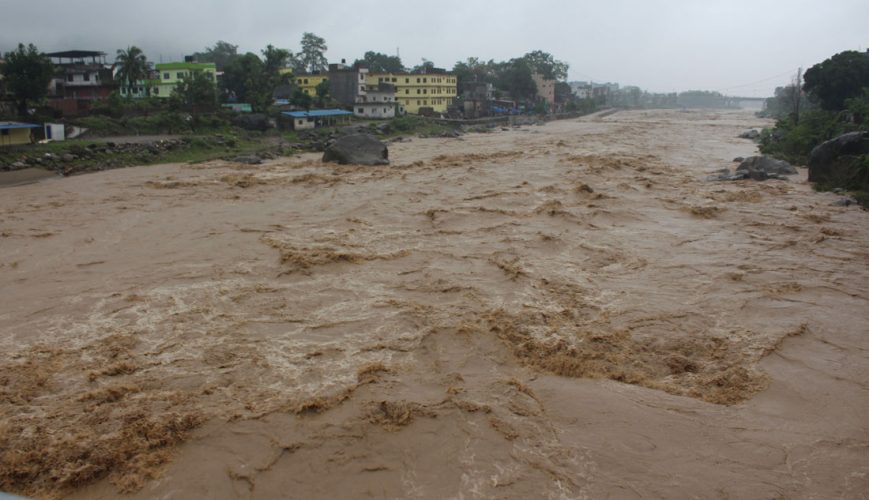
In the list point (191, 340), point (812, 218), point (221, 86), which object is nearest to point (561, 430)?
point (191, 340)

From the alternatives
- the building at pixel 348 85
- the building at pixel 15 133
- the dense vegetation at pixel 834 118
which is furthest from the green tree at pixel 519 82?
the building at pixel 15 133

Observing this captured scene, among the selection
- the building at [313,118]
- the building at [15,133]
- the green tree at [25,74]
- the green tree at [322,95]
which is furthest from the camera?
the green tree at [322,95]

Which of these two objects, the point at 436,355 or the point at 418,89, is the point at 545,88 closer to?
the point at 418,89

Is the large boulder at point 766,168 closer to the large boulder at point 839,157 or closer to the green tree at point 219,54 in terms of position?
the large boulder at point 839,157

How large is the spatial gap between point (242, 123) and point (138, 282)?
2930cm

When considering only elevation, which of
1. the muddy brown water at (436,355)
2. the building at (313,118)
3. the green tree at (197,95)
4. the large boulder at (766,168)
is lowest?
the muddy brown water at (436,355)

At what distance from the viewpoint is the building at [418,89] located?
5650cm

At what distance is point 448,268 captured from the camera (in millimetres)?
10148

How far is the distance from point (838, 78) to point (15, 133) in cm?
4364

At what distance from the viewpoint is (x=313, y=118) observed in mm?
40250

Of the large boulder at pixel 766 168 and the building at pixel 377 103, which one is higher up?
the building at pixel 377 103

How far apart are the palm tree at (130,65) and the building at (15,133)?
12978 millimetres

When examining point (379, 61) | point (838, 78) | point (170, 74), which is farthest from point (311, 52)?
point (838, 78)

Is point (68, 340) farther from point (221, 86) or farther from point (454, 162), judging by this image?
point (221, 86)
